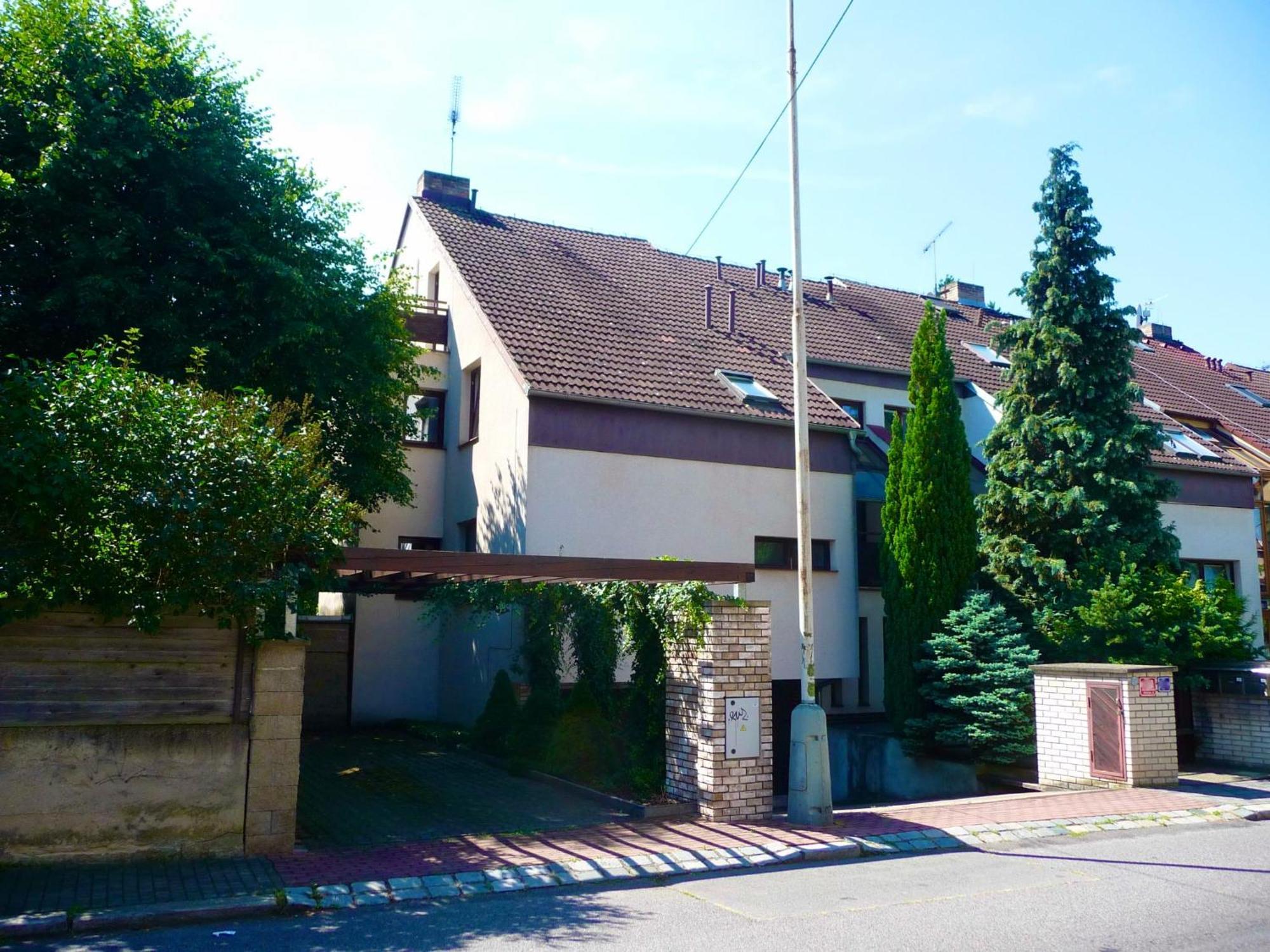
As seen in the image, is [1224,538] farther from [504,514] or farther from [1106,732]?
[504,514]

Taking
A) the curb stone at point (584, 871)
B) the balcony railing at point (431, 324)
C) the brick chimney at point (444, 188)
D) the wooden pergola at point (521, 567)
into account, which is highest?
the brick chimney at point (444, 188)

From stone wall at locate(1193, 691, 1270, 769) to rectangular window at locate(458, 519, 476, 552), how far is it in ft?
41.2

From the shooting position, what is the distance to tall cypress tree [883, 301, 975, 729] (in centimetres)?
1727

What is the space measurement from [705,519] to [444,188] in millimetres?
10854

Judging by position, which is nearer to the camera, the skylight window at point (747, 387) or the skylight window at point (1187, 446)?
the skylight window at point (747, 387)

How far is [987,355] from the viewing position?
25.9 m

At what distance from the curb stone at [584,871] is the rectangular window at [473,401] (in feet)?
38.4

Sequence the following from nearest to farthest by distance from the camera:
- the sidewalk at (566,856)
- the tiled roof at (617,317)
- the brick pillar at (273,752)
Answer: the sidewalk at (566,856) < the brick pillar at (273,752) < the tiled roof at (617,317)

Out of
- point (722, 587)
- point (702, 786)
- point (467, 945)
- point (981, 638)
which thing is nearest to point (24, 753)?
point (467, 945)

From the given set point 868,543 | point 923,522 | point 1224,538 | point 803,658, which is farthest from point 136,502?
point 1224,538

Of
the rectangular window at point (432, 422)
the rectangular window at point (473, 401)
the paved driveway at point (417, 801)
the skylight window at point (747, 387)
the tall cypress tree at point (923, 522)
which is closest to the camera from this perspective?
the paved driveway at point (417, 801)

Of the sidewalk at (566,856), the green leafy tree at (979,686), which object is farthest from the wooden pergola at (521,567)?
the green leafy tree at (979,686)

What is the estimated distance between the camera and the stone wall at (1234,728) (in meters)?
15.5

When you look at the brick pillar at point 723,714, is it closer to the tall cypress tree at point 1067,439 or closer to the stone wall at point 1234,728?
the tall cypress tree at point 1067,439
